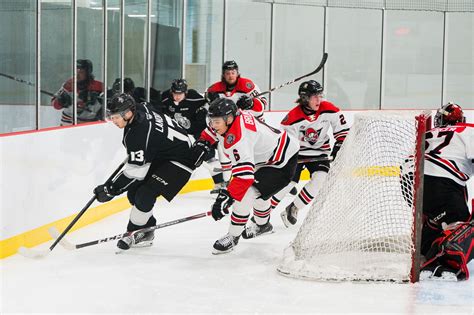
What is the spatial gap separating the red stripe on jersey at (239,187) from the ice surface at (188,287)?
1.20ft

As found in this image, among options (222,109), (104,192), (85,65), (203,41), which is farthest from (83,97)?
(203,41)

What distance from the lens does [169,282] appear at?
416 cm

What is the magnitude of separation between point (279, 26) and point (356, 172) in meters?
5.28

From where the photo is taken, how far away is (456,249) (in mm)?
4105

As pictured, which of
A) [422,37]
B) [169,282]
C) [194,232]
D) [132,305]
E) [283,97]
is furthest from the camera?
[422,37]

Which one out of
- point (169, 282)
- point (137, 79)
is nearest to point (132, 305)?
point (169, 282)

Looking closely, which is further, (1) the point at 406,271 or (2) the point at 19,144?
(2) the point at 19,144

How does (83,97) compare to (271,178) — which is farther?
(83,97)

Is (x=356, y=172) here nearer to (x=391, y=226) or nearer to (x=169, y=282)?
(x=391, y=226)

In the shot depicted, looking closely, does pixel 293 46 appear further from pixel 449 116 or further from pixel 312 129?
pixel 449 116

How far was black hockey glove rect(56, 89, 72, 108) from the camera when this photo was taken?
6.15 meters

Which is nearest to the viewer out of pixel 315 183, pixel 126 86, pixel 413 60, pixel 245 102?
pixel 315 183

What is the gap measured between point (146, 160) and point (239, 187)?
0.64 m

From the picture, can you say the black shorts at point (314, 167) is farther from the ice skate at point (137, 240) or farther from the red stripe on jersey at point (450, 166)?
the red stripe on jersey at point (450, 166)
